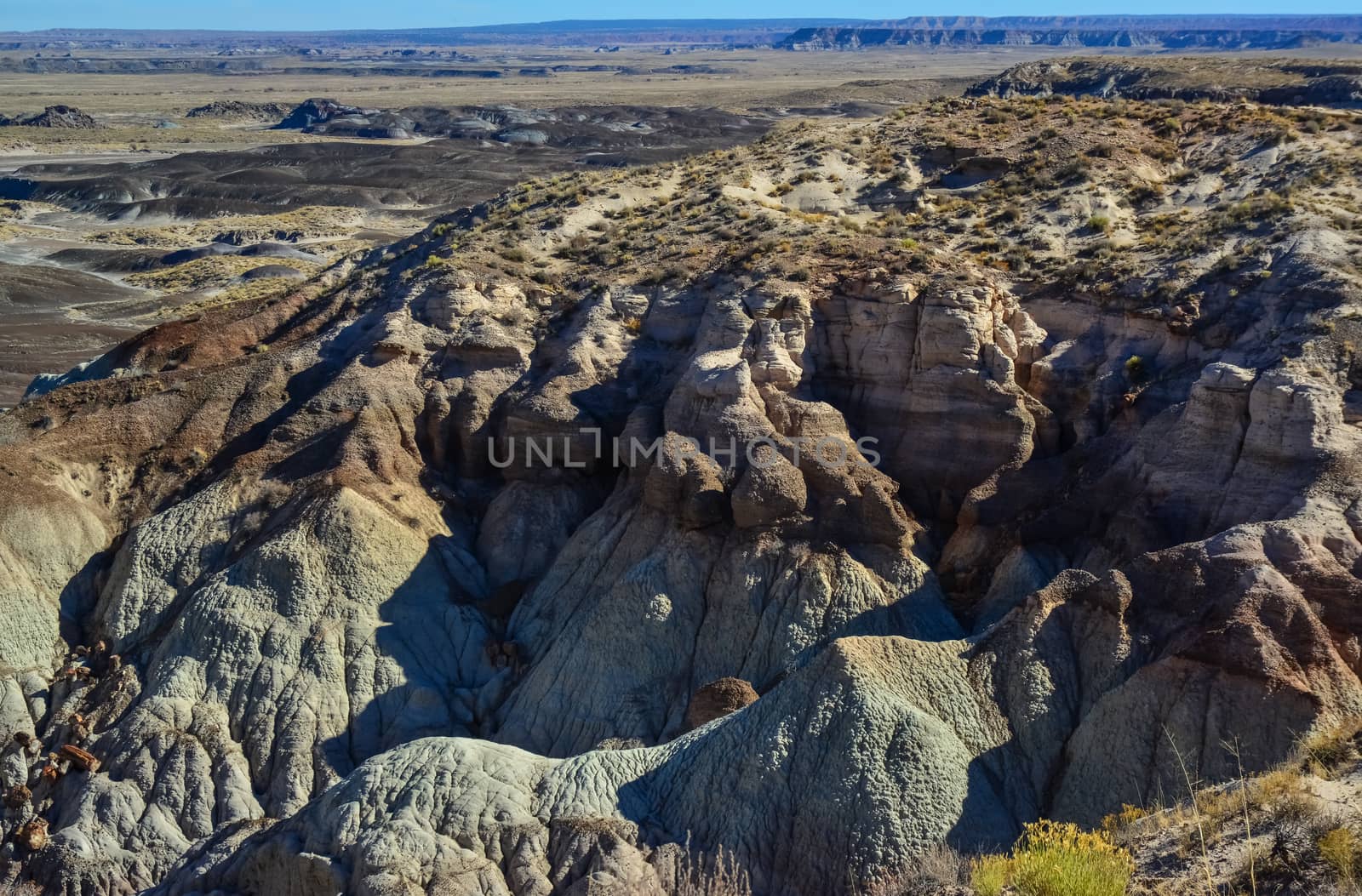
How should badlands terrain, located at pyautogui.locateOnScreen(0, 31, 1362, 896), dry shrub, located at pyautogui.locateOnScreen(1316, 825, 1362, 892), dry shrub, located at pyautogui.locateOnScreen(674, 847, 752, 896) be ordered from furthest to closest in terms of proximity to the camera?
1. badlands terrain, located at pyautogui.locateOnScreen(0, 31, 1362, 896)
2. dry shrub, located at pyautogui.locateOnScreen(674, 847, 752, 896)
3. dry shrub, located at pyautogui.locateOnScreen(1316, 825, 1362, 892)

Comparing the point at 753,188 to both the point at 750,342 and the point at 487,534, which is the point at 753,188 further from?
the point at 487,534

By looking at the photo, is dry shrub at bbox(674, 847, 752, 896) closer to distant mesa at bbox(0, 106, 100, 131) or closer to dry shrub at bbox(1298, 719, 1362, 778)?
dry shrub at bbox(1298, 719, 1362, 778)

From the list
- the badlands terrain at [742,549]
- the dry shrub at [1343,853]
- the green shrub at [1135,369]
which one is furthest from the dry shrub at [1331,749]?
the green shrub at [1135,369]

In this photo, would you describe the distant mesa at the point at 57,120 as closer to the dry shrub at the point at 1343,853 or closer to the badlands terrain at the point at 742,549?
the badlands terrain at the point at 742,549

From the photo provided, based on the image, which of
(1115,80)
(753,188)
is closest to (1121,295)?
(753,188)

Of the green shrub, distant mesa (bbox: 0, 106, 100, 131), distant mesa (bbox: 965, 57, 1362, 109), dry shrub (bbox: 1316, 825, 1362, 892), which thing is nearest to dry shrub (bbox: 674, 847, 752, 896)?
dry shrub (bbox: 1316, 825, 1362, 892)

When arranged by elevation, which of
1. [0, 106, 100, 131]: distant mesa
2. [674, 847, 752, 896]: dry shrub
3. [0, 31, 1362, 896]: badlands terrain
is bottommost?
[0, 106, 100, 131]: distant mesa
